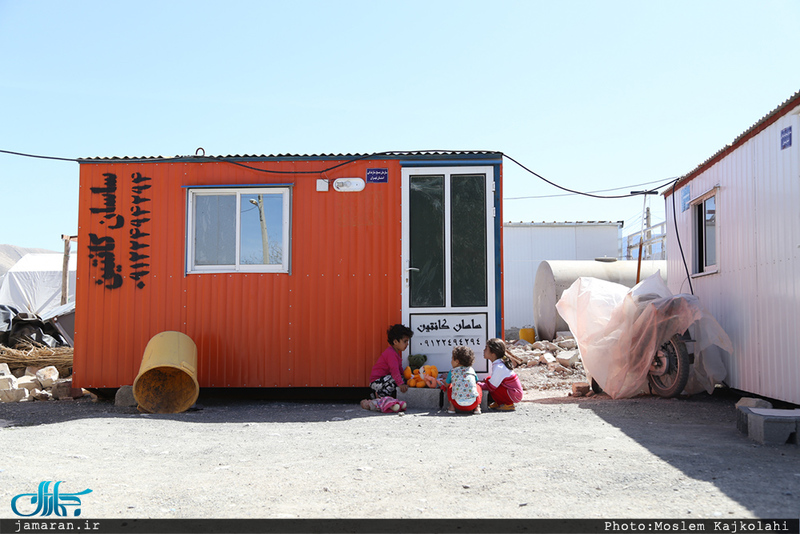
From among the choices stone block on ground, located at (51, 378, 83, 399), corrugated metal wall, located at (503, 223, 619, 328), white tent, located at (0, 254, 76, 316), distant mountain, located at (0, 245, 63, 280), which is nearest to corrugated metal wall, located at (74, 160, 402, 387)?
stone block on ground, located at (51, 378, 83, 399)

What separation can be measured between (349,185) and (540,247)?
1714cm

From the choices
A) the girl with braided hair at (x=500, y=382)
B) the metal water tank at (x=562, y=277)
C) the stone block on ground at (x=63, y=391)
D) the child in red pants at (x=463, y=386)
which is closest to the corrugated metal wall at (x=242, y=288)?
the stone block on ground at (x=63, y=391)

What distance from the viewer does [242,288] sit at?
318 inches

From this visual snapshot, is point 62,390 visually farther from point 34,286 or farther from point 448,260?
point 34,286

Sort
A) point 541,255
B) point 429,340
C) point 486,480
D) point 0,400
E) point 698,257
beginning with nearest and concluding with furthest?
point 486,480 < point 429,340 < point 0,400 < point 698,257 < point 541,255

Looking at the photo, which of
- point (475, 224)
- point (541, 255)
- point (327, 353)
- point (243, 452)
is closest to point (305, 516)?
point (243, 452)

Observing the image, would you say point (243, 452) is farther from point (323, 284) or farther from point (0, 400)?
point (0, 400)

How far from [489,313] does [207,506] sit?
4957 millimetres

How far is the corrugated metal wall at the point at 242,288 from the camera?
26.3 ft

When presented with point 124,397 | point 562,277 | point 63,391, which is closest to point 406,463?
point 124,397

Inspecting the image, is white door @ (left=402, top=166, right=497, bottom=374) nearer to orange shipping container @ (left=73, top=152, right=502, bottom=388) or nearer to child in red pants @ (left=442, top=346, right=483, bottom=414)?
orange shipping container @ (left=73, top=152, right=502, bottom=388)

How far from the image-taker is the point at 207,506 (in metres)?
3.55

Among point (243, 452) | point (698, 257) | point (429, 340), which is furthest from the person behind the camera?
point (698, 257)

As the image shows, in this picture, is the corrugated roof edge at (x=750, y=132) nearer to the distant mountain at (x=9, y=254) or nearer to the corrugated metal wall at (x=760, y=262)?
the corrugated metal wall at (x=760, y=262)
